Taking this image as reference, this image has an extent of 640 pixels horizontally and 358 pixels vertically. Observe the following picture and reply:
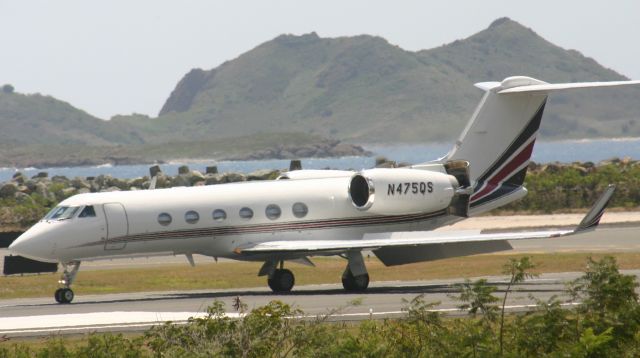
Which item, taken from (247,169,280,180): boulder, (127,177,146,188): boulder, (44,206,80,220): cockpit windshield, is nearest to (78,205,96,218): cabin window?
(44,206,80,220): cockpit windshield

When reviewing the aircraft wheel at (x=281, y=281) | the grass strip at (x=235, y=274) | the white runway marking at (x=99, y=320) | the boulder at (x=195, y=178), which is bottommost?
the boulder at (x=195, y=178)

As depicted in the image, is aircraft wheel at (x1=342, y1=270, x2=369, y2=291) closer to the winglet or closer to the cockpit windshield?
the winglet

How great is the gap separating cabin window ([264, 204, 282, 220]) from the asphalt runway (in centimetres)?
174

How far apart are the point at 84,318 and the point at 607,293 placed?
11.0 metres

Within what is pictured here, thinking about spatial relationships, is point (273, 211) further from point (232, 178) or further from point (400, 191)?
point (232, 178)

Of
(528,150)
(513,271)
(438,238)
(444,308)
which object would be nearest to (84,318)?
(444,308)

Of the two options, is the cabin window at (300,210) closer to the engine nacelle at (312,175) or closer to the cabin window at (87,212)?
the engine nacelle at (312,175)

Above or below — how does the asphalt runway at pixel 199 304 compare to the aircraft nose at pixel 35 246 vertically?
below

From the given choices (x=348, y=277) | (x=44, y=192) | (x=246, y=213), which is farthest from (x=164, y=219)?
(x=44, y=192)

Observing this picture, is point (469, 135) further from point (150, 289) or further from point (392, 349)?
point (392, 349)

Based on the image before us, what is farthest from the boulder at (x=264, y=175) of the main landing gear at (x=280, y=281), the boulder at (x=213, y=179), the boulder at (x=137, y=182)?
the main landing gear at (x=280, y=281)

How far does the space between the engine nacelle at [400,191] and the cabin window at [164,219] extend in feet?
14.7

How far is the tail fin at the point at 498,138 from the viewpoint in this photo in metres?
31.8

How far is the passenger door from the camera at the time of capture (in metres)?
28.4
